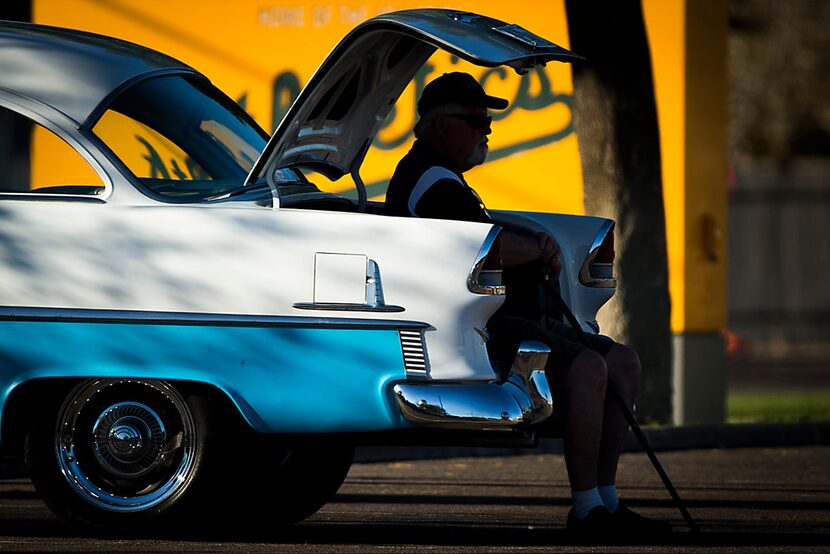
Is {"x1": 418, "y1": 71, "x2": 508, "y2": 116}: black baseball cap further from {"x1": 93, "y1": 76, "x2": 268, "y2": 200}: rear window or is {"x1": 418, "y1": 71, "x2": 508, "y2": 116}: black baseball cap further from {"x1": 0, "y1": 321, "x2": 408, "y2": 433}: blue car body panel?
{"x1": 0, "y1": 321, "x2": 408, "y2": 433}: blue car body panel

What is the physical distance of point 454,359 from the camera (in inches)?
234

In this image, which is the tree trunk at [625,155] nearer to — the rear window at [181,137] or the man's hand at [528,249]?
the rear window at [181,137]

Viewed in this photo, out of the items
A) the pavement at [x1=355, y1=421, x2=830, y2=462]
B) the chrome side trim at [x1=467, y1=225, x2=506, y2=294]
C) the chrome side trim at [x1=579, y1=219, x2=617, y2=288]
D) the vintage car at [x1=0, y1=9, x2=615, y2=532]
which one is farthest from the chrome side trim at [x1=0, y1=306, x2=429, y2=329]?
the pavement at [x1=355, y1=421, x2=830, y2=462]

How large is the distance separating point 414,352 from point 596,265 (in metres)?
1.23

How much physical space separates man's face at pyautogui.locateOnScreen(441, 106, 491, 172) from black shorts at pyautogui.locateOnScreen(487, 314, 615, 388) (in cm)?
66

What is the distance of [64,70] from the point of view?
643 centimetres

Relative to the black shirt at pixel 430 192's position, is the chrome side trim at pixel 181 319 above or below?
below

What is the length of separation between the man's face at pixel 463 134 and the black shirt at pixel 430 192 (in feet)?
0.19

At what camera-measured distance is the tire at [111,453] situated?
621cm

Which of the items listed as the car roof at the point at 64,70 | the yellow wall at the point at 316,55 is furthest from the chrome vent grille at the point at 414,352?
the yellow wall at the point at 316,55

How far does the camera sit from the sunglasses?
21.9 feet

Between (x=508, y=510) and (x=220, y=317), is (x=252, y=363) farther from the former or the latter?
(x=508, y=510)

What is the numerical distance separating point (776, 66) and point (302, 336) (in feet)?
83.0

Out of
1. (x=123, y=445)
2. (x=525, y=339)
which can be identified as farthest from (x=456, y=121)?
(x=123, y=445)
